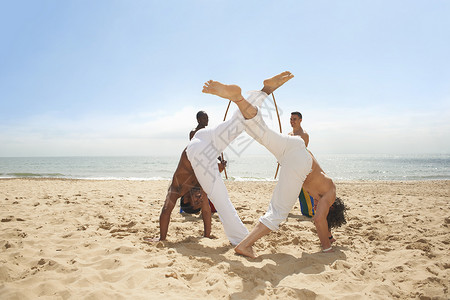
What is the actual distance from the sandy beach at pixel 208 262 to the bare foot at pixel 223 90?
5.35 ft

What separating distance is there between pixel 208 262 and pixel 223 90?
5.60ft

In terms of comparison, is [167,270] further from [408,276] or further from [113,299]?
[408,276]

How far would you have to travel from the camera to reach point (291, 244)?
10.4 feet

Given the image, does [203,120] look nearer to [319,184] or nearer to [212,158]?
[212,158]

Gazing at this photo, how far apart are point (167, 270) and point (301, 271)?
1236mm

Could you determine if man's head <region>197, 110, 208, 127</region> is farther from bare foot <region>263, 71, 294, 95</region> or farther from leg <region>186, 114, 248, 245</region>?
bare foot <region>263, 71, 294, 95</region>

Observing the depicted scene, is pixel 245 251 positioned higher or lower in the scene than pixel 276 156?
lower

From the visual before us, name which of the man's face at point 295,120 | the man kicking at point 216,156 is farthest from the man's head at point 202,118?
the man's face at point 295,120

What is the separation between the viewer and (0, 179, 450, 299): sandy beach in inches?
75.8

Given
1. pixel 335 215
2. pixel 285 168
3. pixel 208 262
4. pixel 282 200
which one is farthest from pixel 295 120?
pixel 208 262

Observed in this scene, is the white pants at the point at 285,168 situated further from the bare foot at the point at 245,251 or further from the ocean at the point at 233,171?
the ocean at the point at 233,171

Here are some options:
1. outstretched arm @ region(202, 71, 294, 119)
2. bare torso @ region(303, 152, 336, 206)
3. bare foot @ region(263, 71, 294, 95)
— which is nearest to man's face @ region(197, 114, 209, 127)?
outstretched arm @ region(202, 71, 294, 119)

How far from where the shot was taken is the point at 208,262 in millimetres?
2459

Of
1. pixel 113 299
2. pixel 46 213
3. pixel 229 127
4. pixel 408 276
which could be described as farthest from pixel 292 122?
pixel 46 213
